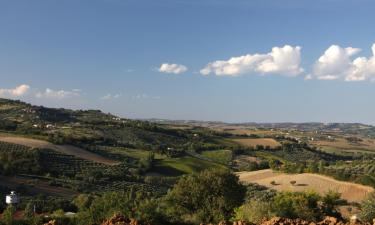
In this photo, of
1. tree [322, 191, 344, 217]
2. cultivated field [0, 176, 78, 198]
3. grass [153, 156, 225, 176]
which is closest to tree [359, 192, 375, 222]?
tree [322, 191, 344, 217]

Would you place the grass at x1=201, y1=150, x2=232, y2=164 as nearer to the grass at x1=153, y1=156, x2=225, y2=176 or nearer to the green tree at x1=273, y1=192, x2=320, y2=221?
the grass at x1=153, y1=156, x2=225, y2=176

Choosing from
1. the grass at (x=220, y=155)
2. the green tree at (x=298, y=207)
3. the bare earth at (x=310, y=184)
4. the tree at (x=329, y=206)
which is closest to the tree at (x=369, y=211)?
the green tree at (x=298, y=207)

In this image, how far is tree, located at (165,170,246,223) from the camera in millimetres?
43531

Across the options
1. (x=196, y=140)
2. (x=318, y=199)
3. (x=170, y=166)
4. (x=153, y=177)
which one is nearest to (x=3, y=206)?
(x=318, y=199)

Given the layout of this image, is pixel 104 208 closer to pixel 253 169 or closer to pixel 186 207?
pixel 186 207

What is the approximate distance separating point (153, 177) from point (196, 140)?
71.8 metres

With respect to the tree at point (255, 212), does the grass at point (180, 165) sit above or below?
below

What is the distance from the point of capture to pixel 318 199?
162ft

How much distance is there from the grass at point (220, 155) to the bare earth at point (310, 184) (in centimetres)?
3581

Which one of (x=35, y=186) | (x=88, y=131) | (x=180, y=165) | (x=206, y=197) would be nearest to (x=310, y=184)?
(x=180, y=165)

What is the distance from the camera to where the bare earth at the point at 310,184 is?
75.1 meters

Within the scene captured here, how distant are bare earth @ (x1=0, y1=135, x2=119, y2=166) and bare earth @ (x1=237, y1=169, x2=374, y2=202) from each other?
1167 inches

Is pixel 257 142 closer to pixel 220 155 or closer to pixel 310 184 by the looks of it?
pixel 220 155

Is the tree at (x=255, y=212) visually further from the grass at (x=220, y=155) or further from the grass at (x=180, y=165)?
the grass at (x=220, y=155)
